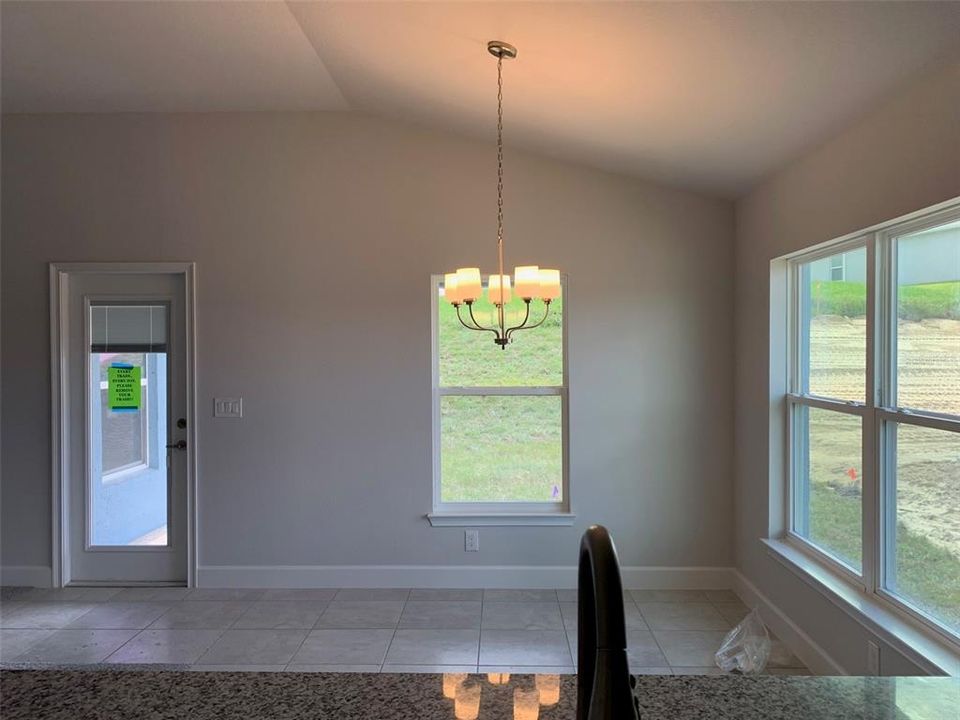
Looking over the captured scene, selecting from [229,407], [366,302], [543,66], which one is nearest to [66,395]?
[229,407]

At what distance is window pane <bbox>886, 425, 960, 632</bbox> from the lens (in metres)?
2.12

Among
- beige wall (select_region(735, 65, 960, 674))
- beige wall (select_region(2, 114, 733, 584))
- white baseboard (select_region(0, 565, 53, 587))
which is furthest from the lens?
white baseboard (select_region(0, 565, 53, 587))

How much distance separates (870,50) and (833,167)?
767 millimetres

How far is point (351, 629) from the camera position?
11.2ft

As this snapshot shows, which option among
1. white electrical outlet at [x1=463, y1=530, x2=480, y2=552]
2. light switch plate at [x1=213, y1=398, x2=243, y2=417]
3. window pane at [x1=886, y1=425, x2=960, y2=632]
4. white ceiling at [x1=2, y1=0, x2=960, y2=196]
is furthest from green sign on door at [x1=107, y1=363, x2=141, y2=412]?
window pane at [x1=886, y1=425, x2=960, y2=632]

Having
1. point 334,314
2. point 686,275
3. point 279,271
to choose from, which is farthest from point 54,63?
point 686,275

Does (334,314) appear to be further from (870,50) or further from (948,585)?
(948,585)

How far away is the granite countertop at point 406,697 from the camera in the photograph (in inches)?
30.6

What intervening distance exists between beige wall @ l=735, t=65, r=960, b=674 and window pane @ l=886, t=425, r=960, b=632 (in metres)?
0.25

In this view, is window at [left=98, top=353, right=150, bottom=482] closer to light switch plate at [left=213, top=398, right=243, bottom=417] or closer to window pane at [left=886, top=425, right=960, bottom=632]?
light switch plate at [left=213, top=398, right=243, bottom=417]

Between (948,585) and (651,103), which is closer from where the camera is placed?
(948,585)

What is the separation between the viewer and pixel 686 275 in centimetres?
396

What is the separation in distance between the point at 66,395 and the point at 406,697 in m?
4.17

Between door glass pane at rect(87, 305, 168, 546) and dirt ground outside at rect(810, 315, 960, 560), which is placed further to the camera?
door glass pane at rect(87, 305, 168, 546)
